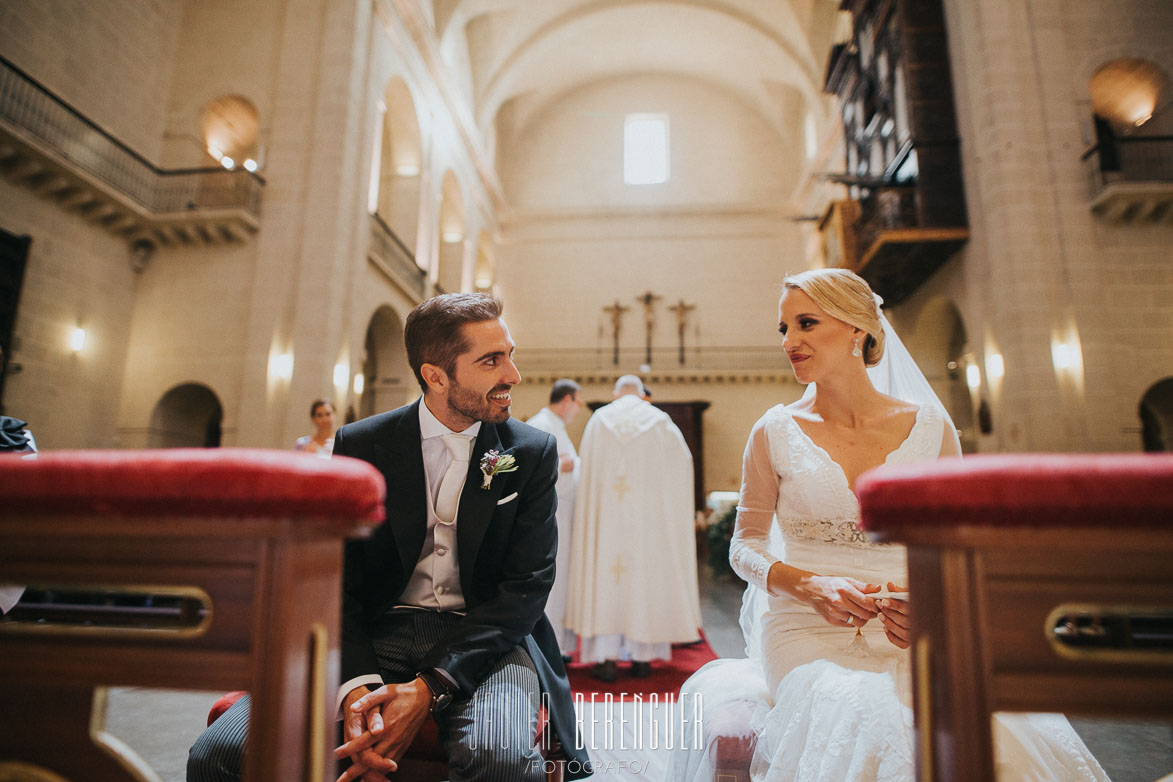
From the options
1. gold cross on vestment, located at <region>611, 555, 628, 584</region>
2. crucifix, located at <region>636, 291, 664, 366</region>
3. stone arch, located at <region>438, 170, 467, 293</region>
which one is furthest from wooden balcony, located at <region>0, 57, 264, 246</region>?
crucifix, located at <region>636, 291, 664, 366</region>

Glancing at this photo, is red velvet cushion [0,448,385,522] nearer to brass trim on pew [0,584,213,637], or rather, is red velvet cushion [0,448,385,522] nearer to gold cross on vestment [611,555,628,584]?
brass trim on pew [0,584,213,637]

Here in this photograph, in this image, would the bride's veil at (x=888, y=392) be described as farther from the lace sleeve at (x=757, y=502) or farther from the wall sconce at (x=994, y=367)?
the wall sconce at (x=994, y=367)

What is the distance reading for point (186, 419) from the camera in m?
10.9

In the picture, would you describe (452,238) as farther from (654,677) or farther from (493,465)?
(493,465)

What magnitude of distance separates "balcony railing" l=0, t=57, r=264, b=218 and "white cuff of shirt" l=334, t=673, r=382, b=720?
9022 mm

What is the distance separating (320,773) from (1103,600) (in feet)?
3.47

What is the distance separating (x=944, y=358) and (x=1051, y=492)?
11.7 meters

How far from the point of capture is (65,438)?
29.0ft

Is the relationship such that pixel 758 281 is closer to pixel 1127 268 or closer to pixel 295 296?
pixel 1127 268

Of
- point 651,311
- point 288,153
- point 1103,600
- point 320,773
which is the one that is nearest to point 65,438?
point 288,153

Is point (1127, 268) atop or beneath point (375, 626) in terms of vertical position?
atop

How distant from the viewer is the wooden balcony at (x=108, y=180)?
7.88m

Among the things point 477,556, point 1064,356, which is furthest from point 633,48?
point 477,556

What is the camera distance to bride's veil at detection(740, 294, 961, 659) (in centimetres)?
218
